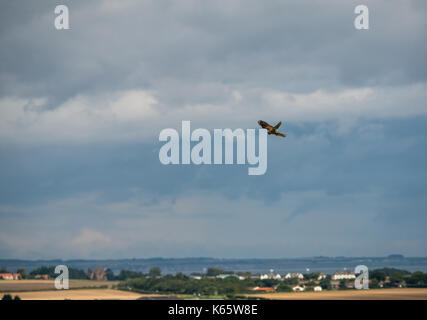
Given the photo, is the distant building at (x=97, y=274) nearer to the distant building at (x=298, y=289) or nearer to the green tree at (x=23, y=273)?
the green tree at (x=23, y=273)

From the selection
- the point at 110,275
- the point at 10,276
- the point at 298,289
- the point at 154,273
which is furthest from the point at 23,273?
the point at 298,289

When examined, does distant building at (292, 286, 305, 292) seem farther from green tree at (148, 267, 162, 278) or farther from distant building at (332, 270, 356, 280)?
green tree at (148, 267, 162, 278)

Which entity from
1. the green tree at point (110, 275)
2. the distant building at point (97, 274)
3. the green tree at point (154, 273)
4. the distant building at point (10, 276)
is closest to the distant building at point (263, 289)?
the green tree at point (154, 273)

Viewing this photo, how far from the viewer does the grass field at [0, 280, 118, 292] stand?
129 metres

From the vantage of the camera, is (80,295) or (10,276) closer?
(80,295)

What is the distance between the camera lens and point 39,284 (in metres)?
Result: 137

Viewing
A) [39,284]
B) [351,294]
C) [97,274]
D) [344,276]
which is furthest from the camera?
[97,274]

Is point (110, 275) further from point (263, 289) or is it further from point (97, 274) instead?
point (263, 289)
